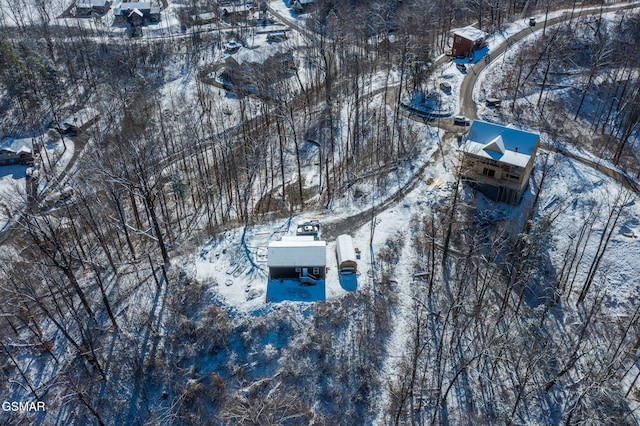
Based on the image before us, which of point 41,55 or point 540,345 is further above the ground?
point 41,55

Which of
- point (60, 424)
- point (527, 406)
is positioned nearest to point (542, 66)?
point (527, 406)

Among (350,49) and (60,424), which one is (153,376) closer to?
(60,424)

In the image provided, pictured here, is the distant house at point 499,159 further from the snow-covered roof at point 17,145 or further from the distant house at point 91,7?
the distant house at point 91,7

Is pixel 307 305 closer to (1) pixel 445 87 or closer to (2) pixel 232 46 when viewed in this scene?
(1) pixel 445 87

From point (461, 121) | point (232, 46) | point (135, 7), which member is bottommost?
point (461, 121)

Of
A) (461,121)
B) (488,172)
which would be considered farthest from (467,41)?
(488,172)

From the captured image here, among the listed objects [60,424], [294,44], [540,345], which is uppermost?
[294,44]
